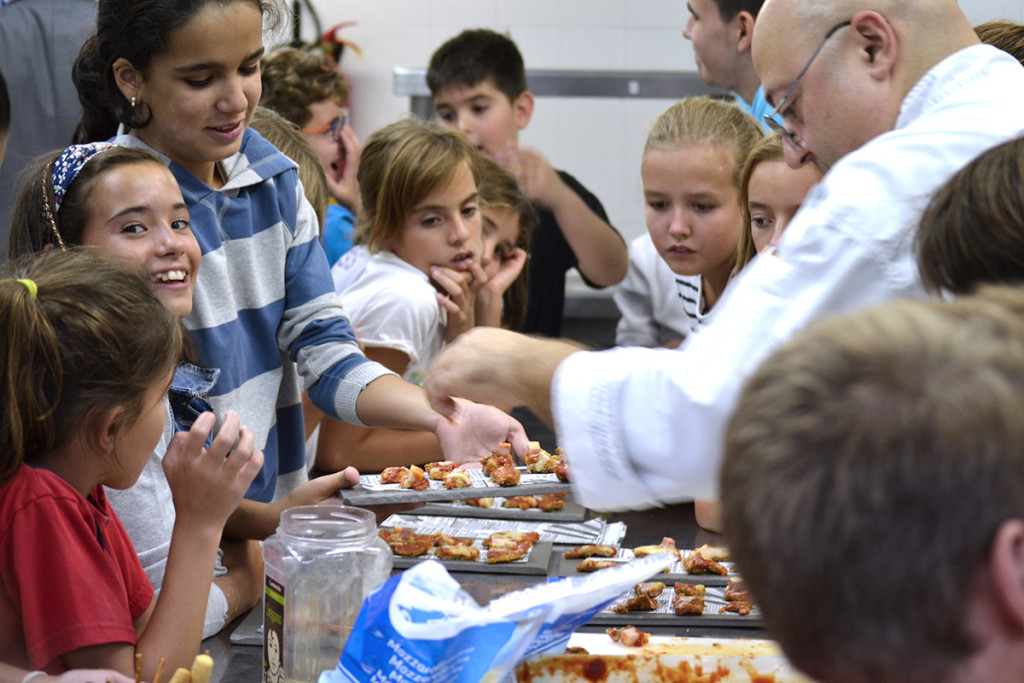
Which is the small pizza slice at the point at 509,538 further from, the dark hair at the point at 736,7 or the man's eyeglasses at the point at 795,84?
the dark hair at the point at 736,7

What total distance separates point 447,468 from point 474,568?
1.31 ft

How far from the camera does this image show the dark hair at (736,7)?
308cm

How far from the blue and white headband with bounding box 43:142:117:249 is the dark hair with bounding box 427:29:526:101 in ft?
7.46

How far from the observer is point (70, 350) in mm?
1331

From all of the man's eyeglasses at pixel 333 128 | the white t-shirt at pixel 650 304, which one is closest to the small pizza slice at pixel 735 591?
the white t-shirt at pixel 650 304

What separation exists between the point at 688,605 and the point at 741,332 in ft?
1.86

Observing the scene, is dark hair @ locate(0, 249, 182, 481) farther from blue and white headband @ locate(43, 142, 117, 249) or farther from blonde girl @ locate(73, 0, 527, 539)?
blonde girl @ locate(73, 0, 527, 539)

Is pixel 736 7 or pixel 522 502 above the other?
pixel 736 7

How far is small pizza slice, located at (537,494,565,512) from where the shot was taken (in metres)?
2.00

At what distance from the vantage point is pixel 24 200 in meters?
1.80

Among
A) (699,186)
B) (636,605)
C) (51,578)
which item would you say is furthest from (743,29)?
(51,578)

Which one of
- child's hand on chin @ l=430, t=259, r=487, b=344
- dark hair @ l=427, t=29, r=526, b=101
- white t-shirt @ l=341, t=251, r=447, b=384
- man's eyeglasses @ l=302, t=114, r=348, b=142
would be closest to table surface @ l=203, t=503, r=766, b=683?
white t-shirt @ l=341, t=251, r=447, b=384

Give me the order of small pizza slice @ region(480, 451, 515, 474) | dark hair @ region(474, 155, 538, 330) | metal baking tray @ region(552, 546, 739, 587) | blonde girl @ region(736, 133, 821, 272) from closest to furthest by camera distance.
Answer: metal baking tray @ region(552, 546, 739, 587), small pizza slice @ region(480, 451, 515, 474), blonde girl @ region(736, 133, 821, 272), dark hair @ region(474, 155, 538, 330)

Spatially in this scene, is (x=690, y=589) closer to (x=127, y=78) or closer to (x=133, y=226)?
(x=133, y=226)
